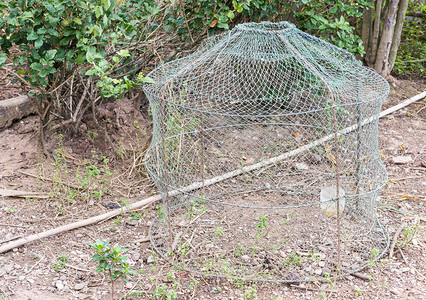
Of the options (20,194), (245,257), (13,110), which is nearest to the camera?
(245,257)

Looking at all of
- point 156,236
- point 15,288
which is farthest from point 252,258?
point 15,288

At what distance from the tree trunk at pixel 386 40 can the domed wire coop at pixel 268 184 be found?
49.4 inches

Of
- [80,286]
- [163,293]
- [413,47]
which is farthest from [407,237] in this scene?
[413,47]

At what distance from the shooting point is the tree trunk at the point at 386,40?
5500 millimetres

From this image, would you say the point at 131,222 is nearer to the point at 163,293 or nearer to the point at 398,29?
the point at 163,293

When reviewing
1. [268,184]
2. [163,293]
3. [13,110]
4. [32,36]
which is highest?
[32,36]

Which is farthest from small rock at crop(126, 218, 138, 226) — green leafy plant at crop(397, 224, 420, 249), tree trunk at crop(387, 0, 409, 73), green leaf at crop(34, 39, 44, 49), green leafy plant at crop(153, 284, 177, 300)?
tree trunk at crop(387, 0, 409, 73)

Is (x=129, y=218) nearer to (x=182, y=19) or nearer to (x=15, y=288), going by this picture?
(x=15, y=288)

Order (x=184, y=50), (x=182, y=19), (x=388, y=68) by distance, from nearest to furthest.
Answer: (x=182, y=19) → (x=184, y=50) → (x=388, y=68)

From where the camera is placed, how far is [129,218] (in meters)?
3.80

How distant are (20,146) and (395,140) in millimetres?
3642

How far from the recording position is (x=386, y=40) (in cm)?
557

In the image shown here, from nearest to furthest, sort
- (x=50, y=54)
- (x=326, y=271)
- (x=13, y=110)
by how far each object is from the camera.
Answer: (x=326, y=271) < (x=50, y=54) < (x=13, y=110)

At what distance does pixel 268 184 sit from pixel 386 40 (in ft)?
8.23
